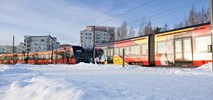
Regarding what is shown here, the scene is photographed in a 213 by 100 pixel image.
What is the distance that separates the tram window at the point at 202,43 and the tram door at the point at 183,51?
2.07 feet

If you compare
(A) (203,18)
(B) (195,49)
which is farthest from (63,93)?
(A) (203,18)

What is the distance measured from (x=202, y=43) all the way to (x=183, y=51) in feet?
5.74

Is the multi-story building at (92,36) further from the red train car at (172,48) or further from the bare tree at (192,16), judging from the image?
the red train car at (172,48)

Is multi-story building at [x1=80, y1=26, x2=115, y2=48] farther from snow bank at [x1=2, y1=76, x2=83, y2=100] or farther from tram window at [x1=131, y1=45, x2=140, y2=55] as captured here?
snow bank at [x1=2, y1=76, x2=83, y2=100]

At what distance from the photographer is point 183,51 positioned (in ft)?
61.3

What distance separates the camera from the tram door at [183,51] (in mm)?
18234

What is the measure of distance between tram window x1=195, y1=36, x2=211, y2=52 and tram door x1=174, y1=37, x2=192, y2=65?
0.63 m

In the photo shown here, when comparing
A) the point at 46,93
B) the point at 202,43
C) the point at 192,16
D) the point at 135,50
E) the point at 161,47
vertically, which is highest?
the point at 192,16

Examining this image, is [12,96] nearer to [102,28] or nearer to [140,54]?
[140,54]

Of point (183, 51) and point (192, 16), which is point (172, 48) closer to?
point (183, 51)

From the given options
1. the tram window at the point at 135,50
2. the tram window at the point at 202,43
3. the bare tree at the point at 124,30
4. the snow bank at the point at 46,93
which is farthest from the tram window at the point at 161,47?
the bare tree at the point at 124,30

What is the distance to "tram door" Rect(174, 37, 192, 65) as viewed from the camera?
59.8ft

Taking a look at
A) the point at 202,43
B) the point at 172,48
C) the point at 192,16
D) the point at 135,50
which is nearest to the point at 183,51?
the point at 172,48

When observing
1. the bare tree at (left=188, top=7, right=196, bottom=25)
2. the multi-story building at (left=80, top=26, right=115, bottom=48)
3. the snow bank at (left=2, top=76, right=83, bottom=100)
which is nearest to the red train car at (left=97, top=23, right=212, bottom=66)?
the snow bank at (left=2, top=76, right=83, bottom=100)
